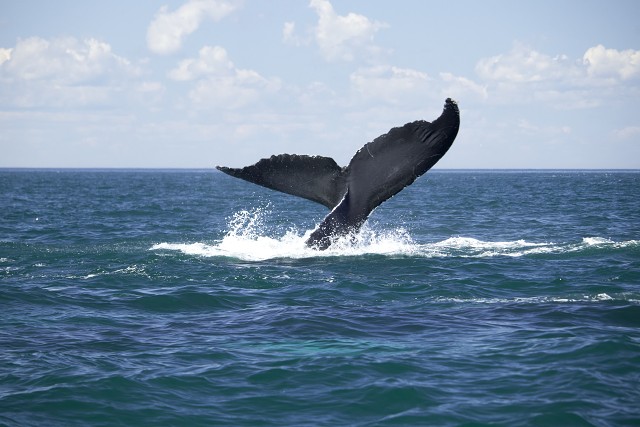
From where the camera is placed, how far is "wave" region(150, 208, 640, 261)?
684 inches

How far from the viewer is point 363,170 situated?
13.5 meters

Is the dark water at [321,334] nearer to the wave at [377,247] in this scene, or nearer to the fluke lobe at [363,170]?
the wave at [377,247]

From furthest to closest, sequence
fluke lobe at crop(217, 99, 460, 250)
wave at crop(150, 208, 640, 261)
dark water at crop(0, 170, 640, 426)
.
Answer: wave at crop(150, 208, 640, 261)
fluke lobe at crop(217, 99, 460, 250)
dark water at crop(0, 170, 640, 426)

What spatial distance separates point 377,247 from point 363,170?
211 inches

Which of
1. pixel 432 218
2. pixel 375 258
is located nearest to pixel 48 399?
pixel 375 258

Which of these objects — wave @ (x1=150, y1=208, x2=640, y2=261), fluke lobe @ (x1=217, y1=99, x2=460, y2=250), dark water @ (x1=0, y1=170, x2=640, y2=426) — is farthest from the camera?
wave @ (x1=150, y1=208, x2=640, y2=261)

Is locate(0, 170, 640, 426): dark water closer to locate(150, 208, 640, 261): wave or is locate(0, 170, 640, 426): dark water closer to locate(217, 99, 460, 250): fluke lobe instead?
locate(150, 208, 640, 261): wave

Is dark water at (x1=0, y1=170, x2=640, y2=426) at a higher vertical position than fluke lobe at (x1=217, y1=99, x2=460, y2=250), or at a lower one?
lower

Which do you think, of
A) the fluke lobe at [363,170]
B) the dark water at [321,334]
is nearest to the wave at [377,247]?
the dark water at [321,334]

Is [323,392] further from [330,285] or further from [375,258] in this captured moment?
[375,258]

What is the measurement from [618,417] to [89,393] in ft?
16.9

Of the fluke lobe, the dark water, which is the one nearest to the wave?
the dark water

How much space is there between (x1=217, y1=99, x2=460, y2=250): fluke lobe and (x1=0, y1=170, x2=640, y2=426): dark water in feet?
4.78

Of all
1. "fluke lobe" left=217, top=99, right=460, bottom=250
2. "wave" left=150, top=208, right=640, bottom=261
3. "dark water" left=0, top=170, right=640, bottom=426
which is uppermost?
"fluke lobe" left=217, top=99, right=460, bottom=250
